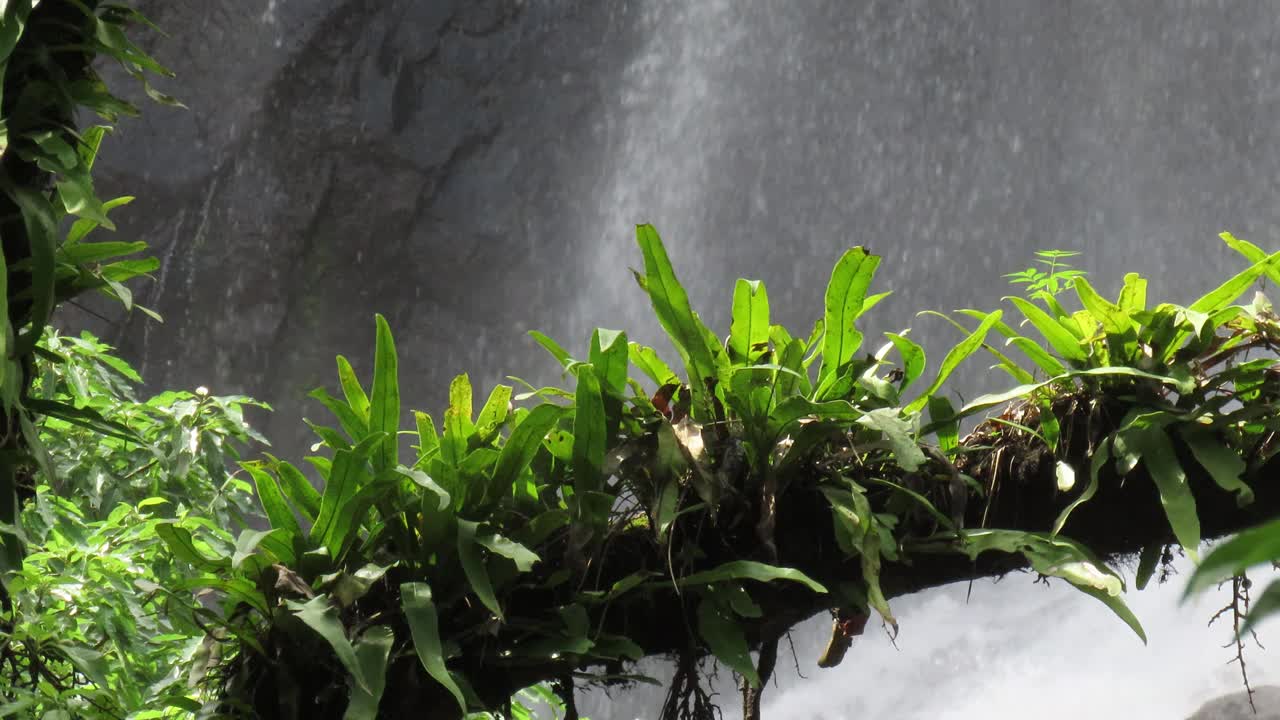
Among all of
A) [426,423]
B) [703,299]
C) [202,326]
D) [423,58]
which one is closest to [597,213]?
[703,299]

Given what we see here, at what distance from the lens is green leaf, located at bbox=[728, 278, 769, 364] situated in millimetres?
1555

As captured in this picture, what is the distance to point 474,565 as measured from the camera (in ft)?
4.57

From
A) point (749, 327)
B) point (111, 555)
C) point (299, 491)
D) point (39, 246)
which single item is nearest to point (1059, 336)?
point (749, 327)

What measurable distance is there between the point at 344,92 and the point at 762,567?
1099 cm

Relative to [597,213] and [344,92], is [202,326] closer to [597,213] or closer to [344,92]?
[344,92]

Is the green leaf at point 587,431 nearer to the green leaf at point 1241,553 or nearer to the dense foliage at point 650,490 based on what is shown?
the dense foliage at point 650,490

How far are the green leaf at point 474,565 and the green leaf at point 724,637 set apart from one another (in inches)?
10.0

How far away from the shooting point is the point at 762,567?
136 centimetres

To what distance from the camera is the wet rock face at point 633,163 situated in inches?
440

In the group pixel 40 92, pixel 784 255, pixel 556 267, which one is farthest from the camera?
pixel 784 255

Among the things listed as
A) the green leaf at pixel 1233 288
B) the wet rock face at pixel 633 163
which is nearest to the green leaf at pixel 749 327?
the green leaf at pixel 1233 288

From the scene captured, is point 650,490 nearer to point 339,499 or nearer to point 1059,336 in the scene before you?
point 339,499

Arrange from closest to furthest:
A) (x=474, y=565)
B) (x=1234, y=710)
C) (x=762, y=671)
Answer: (x=474, y=565)
(x=762, y=671)
(x=1234, y=710)

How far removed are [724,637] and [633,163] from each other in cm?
1314
